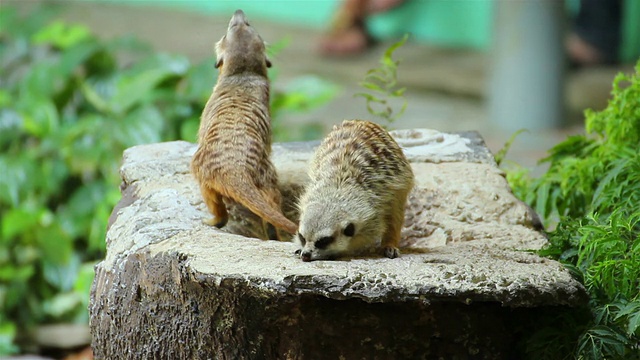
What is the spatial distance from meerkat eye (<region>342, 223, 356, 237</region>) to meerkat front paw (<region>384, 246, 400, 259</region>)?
0.45 ft

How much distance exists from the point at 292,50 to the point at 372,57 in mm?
1133

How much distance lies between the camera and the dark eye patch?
2.76 metres

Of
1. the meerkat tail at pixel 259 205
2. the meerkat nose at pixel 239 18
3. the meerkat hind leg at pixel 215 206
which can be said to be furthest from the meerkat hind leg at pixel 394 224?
the meerkat nose at pixel 239 18

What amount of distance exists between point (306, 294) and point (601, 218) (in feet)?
4.20

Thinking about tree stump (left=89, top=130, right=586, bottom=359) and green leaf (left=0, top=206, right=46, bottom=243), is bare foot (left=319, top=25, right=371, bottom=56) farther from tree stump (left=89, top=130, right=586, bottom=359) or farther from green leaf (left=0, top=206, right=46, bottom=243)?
tree stump (left=89, top=130, right=586, bottom=359)

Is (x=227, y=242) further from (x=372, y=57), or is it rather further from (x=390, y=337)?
(x=372, y=57)

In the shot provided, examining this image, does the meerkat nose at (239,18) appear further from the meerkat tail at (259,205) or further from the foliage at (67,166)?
the foliage at (67,166)

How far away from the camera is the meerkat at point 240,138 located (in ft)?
10.3

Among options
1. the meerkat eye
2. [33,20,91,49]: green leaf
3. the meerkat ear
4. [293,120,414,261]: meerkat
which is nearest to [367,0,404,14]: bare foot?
[33,20,91,49]: green leaf

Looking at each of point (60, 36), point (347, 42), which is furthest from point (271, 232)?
point (347, 42)

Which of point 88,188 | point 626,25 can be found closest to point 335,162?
point 88,188

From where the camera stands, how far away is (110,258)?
3.16m

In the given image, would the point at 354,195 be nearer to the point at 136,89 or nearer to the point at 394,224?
the point at 394,224

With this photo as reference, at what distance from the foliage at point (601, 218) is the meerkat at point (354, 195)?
54 cm
